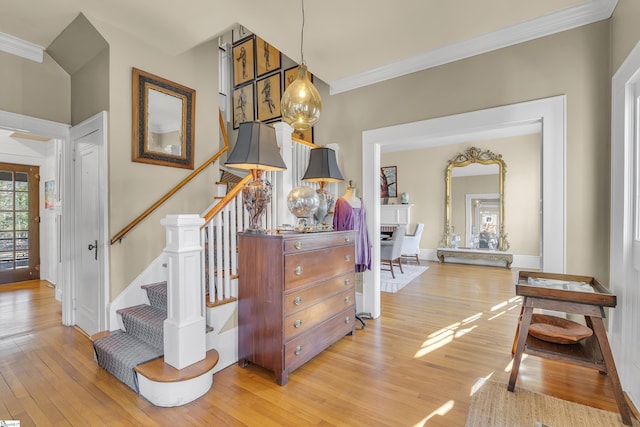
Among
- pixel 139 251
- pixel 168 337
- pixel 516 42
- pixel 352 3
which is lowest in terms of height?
pixel 168 337

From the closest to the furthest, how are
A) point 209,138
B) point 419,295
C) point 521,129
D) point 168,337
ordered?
1. point 168,337
2. point 209,138
3. point 419,295
4. point 521,129

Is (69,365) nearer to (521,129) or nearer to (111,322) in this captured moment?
(111,322)

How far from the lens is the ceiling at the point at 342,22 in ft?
8.00

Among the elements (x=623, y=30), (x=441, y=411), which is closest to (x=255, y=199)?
(x=441, y=411)

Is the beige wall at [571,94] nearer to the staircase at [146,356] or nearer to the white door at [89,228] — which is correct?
the staircase at [146,356]

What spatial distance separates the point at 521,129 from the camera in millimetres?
6355

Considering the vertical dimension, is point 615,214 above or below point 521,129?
below

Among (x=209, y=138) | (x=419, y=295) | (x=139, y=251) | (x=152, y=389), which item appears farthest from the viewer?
(x=419, y=295)

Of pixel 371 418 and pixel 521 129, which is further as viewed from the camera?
pixel 521 129

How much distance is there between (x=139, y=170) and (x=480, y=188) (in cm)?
733

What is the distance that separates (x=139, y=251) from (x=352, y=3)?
314 centimetres

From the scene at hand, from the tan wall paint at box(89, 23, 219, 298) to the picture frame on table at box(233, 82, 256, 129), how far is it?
1382mm

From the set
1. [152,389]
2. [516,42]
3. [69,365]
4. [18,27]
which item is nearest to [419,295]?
[516,42]

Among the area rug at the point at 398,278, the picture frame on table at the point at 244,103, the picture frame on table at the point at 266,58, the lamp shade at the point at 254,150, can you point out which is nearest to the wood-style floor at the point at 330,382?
the area rug at the point at 398,278
